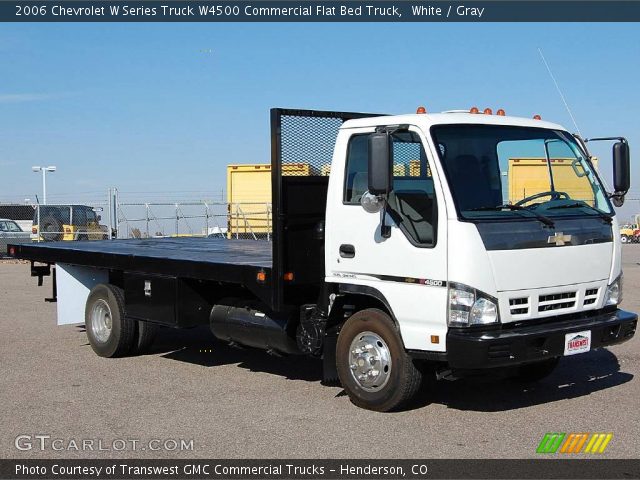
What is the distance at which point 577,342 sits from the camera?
677 cm

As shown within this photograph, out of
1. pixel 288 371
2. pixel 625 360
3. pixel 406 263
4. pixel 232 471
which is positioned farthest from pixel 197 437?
pixel 625 360

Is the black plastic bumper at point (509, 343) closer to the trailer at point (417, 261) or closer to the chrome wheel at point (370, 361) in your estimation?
the trailer at point (417, 261)

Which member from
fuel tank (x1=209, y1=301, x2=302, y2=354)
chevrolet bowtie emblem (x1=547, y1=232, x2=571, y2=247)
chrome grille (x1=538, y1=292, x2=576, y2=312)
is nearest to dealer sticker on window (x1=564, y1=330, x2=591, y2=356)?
chrome grille (x1=538, y1=292, x2=576, y2=312)

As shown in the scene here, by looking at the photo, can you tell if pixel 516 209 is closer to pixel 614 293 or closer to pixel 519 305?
pixel 519 305

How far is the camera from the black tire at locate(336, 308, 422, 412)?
6762 mm

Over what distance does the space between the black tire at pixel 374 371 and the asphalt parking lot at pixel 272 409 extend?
14 cm

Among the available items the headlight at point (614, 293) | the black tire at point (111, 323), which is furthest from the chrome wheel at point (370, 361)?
the black tire at point (111, 323)

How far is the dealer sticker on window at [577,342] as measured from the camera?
21.9 feet

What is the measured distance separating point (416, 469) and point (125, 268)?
4910 millimetres

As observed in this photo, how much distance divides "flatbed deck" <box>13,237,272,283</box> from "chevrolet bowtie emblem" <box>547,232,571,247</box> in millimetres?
2445

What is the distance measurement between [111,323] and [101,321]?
1.08ft

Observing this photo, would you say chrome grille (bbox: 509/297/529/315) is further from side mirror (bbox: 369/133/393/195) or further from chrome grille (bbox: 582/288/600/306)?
side mirror (bbox: 369/133/393/195)

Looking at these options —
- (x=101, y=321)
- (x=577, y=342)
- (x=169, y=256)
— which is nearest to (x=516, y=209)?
(x=577, y=342)

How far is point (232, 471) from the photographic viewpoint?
552 cm
